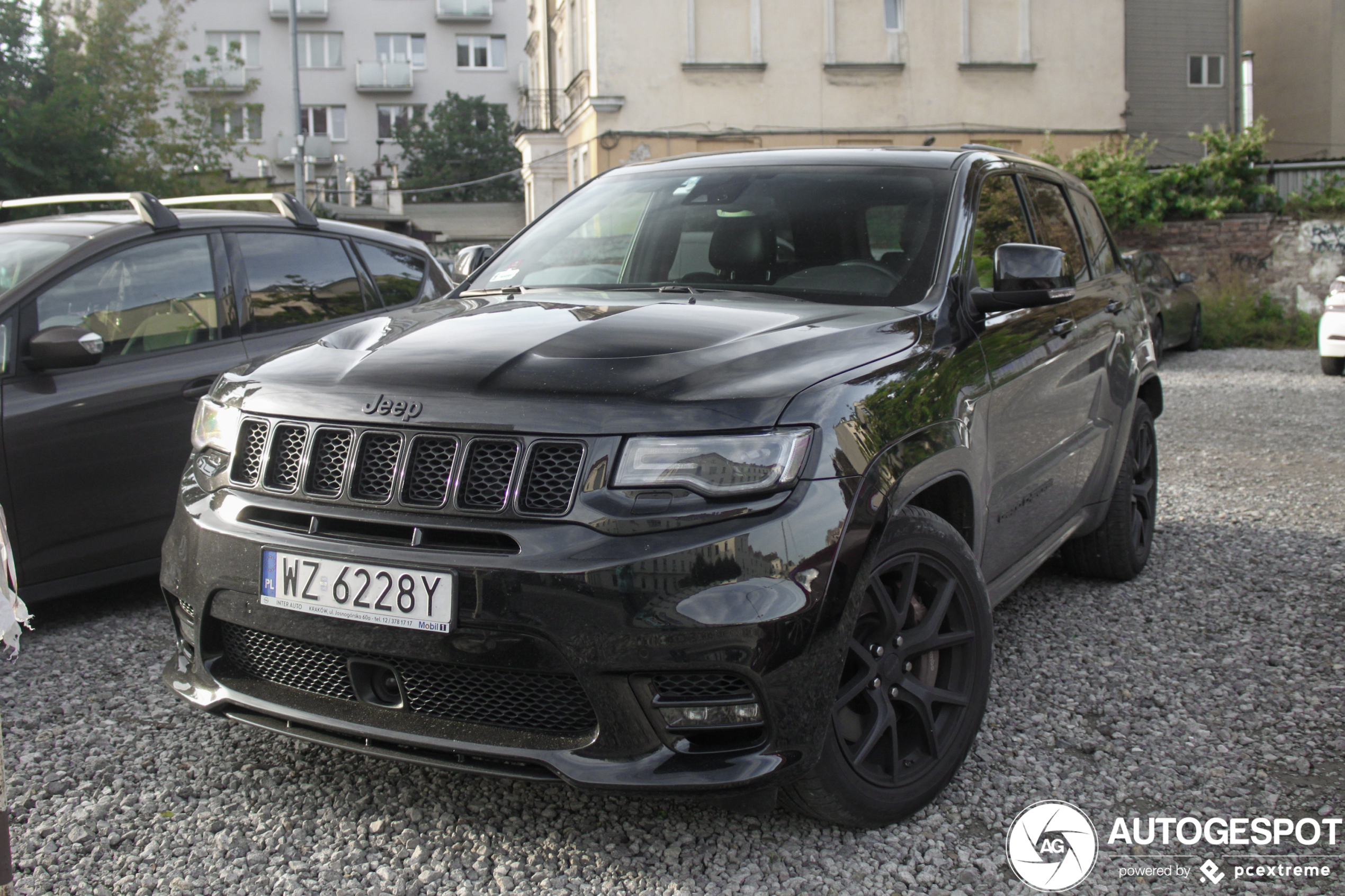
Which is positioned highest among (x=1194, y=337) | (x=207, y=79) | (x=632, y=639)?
(x=207, y=79)

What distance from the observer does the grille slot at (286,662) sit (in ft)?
8.71

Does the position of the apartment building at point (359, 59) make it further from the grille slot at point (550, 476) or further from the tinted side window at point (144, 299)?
the grille slot at point (550, 476)

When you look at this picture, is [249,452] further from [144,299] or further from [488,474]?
[144,299]

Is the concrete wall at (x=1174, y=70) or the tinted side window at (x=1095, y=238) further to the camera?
the concrete wall at (x=1174, y=70)

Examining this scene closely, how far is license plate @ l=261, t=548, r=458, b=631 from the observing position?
2434mm

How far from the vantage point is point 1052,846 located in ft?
9.27

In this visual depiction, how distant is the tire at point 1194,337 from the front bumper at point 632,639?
15.0 metres

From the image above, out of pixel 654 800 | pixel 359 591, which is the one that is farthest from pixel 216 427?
pixel 654 800

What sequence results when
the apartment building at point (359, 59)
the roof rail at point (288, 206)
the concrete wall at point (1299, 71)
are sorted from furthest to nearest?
the apartment building at point (359, 59)
the concrete wall at point (1299, 71)
the roof rail at point (288, 206)

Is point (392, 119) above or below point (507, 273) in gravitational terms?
above

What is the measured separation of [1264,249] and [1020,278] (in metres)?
17.5

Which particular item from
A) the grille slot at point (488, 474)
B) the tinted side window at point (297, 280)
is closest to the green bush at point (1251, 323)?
the tinted side window at point (297, 280)

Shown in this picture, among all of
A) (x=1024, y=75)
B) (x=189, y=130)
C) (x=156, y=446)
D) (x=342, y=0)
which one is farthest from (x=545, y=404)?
(x=342, y=0)

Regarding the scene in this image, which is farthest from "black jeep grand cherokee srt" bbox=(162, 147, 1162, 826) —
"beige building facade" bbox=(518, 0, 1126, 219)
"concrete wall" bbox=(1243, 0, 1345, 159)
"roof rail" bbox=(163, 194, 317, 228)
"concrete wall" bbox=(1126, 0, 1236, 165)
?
"concrete wall" bbox=(1243, 0, 1345, 159)
